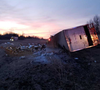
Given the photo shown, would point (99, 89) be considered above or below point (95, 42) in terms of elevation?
below

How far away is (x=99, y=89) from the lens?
2324 millimetres

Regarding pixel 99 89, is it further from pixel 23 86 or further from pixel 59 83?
pixel 23 86

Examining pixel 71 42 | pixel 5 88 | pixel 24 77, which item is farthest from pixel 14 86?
pixel 71 42

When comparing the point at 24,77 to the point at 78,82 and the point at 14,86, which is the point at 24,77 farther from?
the point at 78,82

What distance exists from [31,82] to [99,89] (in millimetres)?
2189

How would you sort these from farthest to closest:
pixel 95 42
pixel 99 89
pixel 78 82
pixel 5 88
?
pixel 95 42
pixel 78 82
pixel 5 88
pixel 99 89

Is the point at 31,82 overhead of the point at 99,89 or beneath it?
overhead

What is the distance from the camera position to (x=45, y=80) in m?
2.82

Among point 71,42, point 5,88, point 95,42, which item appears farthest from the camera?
point 95,42

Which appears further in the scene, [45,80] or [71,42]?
[71,42]

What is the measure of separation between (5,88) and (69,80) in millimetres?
2200

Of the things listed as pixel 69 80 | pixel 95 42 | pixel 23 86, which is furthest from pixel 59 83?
pixel 95 42

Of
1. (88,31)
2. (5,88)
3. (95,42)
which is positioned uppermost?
(88,31)

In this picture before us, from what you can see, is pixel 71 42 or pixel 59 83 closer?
A: pixel 59 83
